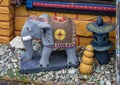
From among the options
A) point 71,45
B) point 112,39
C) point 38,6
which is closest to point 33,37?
point 71,45

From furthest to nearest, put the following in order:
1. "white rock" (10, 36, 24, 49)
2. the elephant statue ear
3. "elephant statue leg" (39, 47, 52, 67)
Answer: "white rock" (10, 36, 24, 49), "elephant statue leg" (39, 47, 52, 67), the elephant statue ear

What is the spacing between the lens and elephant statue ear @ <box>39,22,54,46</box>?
2.79 metres

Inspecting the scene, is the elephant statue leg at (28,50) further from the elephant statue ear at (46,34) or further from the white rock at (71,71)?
the white rock at (71,71)

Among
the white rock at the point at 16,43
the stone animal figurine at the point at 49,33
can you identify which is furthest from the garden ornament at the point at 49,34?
the white rock at the point at 16,43

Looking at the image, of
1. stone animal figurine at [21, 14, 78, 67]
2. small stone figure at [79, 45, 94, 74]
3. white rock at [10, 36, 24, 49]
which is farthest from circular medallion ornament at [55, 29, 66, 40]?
white rock at [10, 36, 24, 49]

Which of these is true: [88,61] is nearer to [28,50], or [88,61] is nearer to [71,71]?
[71,71]

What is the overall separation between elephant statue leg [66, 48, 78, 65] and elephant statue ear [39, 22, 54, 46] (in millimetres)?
177

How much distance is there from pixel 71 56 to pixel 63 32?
232 millimetres

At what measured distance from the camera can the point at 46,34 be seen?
2.85 m

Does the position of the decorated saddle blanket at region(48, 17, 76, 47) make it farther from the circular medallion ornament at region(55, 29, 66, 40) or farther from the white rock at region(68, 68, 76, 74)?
the white rock at region(68, 68, 76, 74)

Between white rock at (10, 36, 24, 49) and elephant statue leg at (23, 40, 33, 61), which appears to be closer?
elephant statue leg at (23, 40, 33, 61)

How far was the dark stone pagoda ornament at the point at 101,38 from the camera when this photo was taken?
9.54ft

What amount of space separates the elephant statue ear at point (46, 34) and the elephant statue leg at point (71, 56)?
177 millimetres

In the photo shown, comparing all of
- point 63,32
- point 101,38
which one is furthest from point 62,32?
point 101,38
